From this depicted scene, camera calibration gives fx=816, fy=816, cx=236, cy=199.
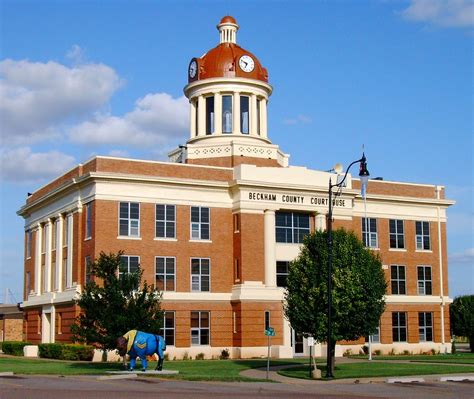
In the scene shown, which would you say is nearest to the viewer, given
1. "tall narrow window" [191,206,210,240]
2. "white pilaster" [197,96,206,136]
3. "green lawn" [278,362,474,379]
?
"green lawn" [278,362,474,379]

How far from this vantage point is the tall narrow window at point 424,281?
62438 mm

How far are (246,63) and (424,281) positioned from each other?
21.5 metres

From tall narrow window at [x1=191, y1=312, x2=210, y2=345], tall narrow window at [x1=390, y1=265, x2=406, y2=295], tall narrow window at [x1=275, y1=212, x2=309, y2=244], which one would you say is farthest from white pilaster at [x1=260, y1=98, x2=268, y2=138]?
tall narrow window at [x1=191, y1=312, x2=210, y2=345]

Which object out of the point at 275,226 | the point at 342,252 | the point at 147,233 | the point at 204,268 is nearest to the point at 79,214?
the point at 147,233

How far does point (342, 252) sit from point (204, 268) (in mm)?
15884

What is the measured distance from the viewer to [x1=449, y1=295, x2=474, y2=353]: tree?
63.7m

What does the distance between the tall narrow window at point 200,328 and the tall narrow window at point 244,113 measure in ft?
49.4

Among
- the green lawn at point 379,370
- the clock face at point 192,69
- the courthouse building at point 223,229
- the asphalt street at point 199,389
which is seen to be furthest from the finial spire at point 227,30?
the asphalt street at point 199,389

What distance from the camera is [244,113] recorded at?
61219 mm

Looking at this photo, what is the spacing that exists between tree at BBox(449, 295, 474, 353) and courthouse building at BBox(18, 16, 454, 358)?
1763 millimetres

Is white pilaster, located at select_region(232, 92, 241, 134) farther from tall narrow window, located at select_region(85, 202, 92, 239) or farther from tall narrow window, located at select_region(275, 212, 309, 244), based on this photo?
tall narrow window, located at select_region(85, 202, 92, 239)

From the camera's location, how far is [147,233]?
5247 centimetres

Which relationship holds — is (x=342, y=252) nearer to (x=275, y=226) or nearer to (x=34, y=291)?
(x=275, y=226)

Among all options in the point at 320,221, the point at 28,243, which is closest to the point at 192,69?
the point at 320,221
